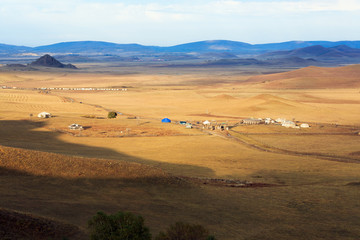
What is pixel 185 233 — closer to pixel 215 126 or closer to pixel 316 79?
pixel 215 126

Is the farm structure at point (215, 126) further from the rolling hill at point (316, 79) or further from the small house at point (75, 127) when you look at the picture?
the rolling hill at point (316, 79)

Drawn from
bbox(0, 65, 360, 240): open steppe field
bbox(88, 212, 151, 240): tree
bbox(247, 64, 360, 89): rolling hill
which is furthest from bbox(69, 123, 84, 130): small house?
bbox(247, 64, 360, 89): rolling hill

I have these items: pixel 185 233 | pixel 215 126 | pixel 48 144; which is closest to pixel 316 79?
pixel 215 126

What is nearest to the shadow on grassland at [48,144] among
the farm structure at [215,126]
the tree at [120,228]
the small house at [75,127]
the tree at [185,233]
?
the small house at [75,127]

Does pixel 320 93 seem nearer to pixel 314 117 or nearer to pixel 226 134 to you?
pixel 314 117

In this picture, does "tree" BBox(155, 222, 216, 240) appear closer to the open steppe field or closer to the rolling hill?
the open steppe field

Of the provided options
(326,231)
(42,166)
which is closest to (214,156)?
(42,166)
